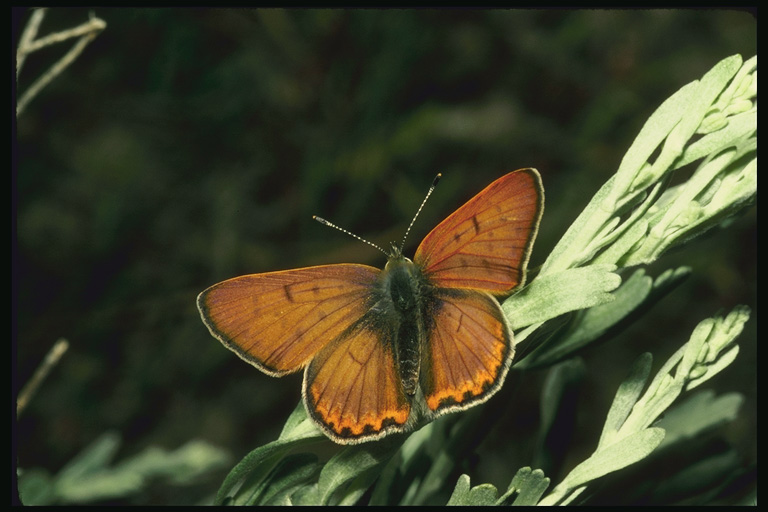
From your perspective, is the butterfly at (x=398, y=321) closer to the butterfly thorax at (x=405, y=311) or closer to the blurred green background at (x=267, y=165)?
the butterfly thorax at (x=405, y=311)

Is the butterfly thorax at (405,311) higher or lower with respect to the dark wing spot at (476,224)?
lower

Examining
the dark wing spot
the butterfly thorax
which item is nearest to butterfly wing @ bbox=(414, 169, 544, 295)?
the dark wing spot

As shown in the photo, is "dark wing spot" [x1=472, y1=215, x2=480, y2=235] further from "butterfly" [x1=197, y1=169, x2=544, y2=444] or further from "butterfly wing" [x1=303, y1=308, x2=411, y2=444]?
"butterfly wing" [x1=303, y1=308, x2=411, y2=444]

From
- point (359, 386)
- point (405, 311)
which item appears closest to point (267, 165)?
point (405, 311)

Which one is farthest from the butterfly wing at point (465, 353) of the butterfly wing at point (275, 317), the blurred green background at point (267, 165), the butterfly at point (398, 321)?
the blurred green background at point (267, 165)

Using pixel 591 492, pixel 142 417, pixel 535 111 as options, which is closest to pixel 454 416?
pixel 591 492

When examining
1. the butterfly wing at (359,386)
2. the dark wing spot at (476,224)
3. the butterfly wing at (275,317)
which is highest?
the dark wing spot at (476,224)
